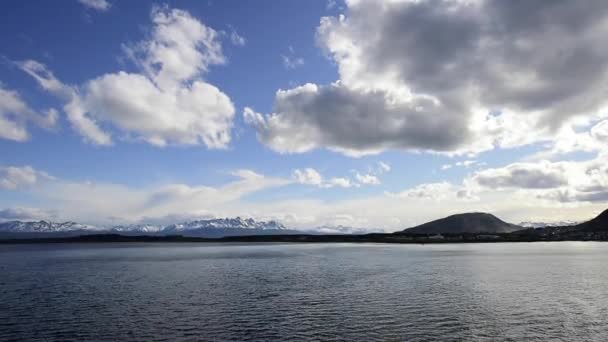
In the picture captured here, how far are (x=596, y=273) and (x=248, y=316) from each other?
270 ft

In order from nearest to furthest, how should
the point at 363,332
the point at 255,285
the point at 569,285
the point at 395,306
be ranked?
the point at 363,332
the point at 395,306
the point at 569,285
the point at 255,285

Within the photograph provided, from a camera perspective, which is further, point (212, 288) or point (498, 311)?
point (212, 288)

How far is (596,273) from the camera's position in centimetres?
9125

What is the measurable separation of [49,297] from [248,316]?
36.6m

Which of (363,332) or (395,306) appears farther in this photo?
(395,306)

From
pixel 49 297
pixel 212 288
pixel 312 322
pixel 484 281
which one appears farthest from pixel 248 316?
pixel 484 281

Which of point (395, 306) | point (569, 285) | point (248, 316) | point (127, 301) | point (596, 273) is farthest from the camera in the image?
point (596, 273)

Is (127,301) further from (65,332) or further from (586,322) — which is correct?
(586,322)

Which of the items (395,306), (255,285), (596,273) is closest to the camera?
(395,306)

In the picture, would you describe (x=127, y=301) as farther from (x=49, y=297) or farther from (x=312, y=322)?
(x=312, y=322)

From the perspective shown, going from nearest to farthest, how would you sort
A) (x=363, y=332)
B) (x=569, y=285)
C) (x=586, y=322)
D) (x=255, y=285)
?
(x=363, y=332) → (x=586, y=322) → (x=569, y=285) → (x=255, y=285)

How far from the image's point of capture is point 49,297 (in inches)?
2562

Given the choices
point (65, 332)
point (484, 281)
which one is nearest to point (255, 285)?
point (65, 332)

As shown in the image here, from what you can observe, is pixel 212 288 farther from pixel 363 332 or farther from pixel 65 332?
pixel 363 332
